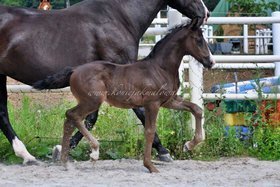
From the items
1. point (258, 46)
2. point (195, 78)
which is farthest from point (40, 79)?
point (258, 46)

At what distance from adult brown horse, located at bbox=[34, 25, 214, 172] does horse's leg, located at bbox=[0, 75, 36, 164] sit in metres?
0.67

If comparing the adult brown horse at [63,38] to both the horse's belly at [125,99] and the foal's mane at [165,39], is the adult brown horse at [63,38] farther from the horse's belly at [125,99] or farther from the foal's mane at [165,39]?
the horse's belly at [125,99]

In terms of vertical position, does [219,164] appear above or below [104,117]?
below

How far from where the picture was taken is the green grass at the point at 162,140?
7531 millimetres

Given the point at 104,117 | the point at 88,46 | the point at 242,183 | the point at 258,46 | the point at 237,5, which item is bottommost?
the point at 242,183

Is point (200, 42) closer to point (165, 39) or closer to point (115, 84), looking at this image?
point (165, 39)

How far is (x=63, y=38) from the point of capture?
7004mm

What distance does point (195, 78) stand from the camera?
773 centimetres

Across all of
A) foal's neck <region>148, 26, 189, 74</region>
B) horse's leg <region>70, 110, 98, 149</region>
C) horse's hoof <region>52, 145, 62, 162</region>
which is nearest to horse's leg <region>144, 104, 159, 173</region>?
foal's neck <region>148, 26, 189, 74</region>

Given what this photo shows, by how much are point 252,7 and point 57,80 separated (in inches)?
525

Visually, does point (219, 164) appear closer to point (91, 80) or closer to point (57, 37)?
point (91, 80)

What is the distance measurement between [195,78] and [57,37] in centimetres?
166

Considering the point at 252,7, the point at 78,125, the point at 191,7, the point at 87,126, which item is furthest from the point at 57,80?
the point at 252,7

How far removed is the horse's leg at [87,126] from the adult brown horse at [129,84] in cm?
63
